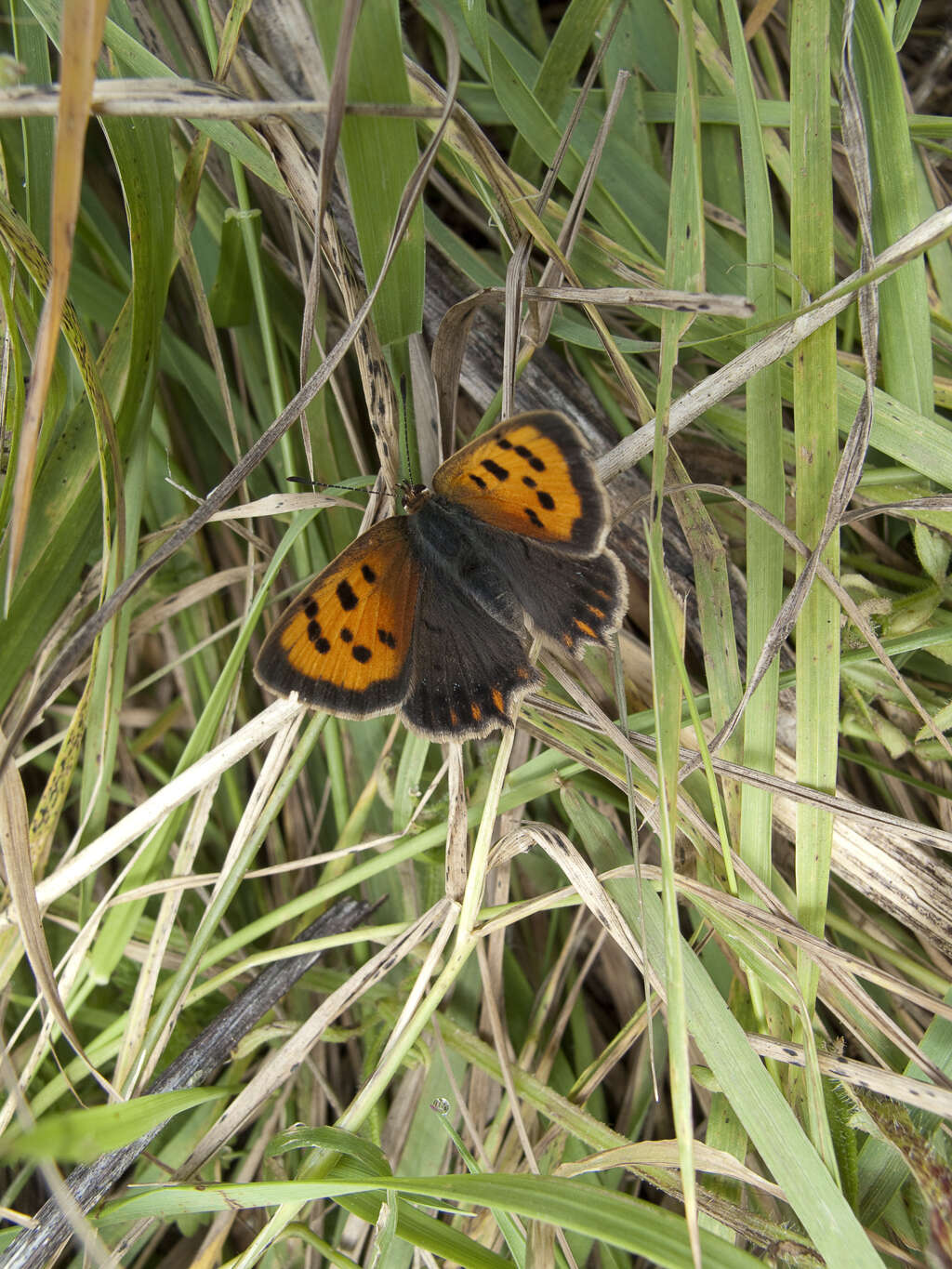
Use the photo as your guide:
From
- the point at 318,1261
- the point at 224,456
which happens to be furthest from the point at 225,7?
the point at 318,1261

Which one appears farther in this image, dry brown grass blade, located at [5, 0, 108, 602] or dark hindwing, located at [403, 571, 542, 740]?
dark hindwing, located at [403, 571, 542, 740]

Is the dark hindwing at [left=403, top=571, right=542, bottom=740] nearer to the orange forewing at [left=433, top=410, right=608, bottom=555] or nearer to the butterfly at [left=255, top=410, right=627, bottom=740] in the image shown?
the butterfly at [left=255, top=410, right=627, bottom=740]

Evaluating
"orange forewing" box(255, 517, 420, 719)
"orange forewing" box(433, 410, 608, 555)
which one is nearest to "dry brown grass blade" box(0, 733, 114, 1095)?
"orange forewing" box(255, 517, 420, 719)

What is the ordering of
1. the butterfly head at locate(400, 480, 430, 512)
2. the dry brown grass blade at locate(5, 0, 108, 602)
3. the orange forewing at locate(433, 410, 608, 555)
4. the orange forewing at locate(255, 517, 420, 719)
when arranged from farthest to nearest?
the butterfly head at locate(400, 480, 430, 512), the orange forewing at locate(255, 517, 420, 719), the orange forewing at locate(433, 410, 608, 555), the dry brown grass blade at locate(5, 0, 108, 602)

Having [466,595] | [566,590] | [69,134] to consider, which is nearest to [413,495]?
[466,595]

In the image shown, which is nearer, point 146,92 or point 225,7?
point 146,92

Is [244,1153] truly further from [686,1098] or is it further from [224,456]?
[224,456]
